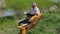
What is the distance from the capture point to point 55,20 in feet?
39.2

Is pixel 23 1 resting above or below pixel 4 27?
above

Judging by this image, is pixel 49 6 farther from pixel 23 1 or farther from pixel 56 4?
pixel 23 1

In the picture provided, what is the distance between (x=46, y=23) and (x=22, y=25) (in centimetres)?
341

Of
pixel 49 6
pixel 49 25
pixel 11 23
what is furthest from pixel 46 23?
pixel 49 6

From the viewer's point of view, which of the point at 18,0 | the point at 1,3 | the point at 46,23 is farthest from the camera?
the point at 1,3

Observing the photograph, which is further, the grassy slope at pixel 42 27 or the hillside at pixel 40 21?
the hillside at pixel 40 21

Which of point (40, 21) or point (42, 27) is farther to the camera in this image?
point (40, 21)

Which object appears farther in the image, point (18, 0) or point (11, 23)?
point (18, 0)

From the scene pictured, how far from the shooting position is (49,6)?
15.6 metres

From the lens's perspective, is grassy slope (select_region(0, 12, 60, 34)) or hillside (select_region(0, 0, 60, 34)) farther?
hillside (select_region(0, 0, 60, 34))

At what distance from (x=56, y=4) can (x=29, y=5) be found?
2881mm

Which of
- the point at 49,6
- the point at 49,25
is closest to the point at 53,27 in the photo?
the point at 49,25

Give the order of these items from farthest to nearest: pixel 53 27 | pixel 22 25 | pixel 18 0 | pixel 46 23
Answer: pixel 18 0 < pixel 46 23 < pixel 53 27 < pixel 22 25

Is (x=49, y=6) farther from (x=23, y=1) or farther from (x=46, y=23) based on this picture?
(x=46, y=23)
